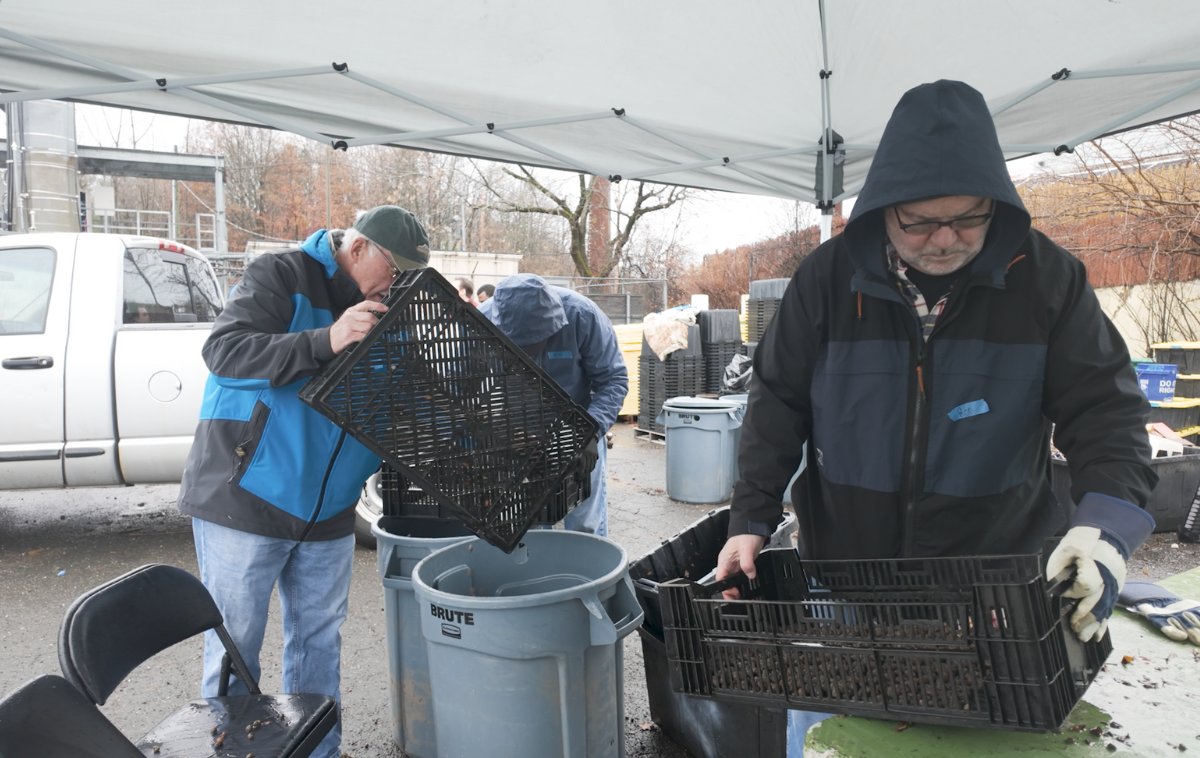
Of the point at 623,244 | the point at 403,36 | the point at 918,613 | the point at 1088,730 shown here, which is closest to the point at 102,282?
the point at 403,36

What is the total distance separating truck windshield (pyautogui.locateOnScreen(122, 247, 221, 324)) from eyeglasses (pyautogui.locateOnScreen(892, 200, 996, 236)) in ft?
17.7

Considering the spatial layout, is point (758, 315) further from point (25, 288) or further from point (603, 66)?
point (25, 288)

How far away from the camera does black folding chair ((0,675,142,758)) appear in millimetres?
1337

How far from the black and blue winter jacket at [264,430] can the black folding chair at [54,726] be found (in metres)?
0.82

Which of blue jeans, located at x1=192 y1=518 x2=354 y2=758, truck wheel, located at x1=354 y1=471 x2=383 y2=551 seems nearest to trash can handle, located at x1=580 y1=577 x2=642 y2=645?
blue jeans, located at x1=192 y1=518 x2=354 y2=758

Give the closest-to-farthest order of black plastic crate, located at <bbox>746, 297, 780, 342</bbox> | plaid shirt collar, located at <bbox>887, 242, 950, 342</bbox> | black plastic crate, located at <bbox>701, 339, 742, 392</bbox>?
plaid shirt collar, located at <bbox>887, 242, 950, 342</bbox> → black plastic crate, located at <bbox>746, 297, 780, 342</bbox> → black plastic crate, located at <bbox>701, 339, 742, 392</bbox>

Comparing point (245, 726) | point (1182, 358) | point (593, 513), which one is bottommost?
point (245, 726)

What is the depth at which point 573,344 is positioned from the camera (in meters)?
3.84

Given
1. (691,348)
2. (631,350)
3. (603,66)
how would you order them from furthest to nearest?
(631,350) < (691,348) < (603,66)

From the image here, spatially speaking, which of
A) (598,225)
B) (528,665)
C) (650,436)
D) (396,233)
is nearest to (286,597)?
(528,665)

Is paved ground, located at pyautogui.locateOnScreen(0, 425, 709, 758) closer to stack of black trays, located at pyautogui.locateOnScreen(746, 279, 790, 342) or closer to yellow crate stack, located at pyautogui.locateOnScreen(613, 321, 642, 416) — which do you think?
yellow crate stack, located at pyautogui.locateOnScreen(613, 321, 642, 416)

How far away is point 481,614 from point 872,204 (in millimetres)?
1555

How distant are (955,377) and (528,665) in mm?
1442

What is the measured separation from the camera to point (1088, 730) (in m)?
1.52
